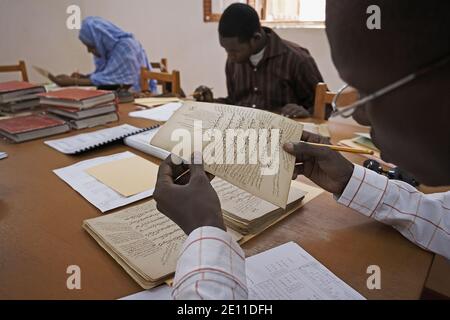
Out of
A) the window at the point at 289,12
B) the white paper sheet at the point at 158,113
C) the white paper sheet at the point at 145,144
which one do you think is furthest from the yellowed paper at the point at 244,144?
the window at the point at 289,12

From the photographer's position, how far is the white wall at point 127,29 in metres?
3.34

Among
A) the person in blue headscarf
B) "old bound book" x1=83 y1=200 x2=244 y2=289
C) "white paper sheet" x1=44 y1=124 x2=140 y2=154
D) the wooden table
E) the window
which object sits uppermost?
the window

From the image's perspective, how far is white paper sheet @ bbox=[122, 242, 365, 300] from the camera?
0.55m

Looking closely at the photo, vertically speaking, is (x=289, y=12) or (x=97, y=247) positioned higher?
(x=289, y=12)

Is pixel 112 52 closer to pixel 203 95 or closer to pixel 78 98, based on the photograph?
pixel 203 95

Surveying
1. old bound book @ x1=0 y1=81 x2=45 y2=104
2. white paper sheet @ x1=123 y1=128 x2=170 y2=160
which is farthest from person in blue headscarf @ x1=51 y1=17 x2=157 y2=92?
white paper sheet @ x1=123 y1=128 x2=170 y2=160

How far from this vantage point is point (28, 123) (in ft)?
4.49

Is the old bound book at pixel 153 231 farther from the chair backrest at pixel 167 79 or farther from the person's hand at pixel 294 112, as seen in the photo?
the chair backrest at pixel 167 79

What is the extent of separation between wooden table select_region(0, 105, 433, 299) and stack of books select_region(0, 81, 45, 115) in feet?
2.83

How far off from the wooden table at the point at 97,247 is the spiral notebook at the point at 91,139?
0.24 meters

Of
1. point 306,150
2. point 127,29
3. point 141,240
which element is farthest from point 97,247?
point 127,29

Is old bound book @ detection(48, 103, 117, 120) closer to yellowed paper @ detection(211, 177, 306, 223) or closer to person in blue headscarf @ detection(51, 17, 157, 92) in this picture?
yellowed paper @ detection(211, 177, 306, 223)

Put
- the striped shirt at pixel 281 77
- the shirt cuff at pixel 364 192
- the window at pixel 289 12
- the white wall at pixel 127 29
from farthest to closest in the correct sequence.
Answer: the white wall at pixel 127 29 < the window at pixel 289 12 < the striped shirt at pixel 281 77 < the shirt cuff at pixel 364 192

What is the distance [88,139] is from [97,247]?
0.68 metres
